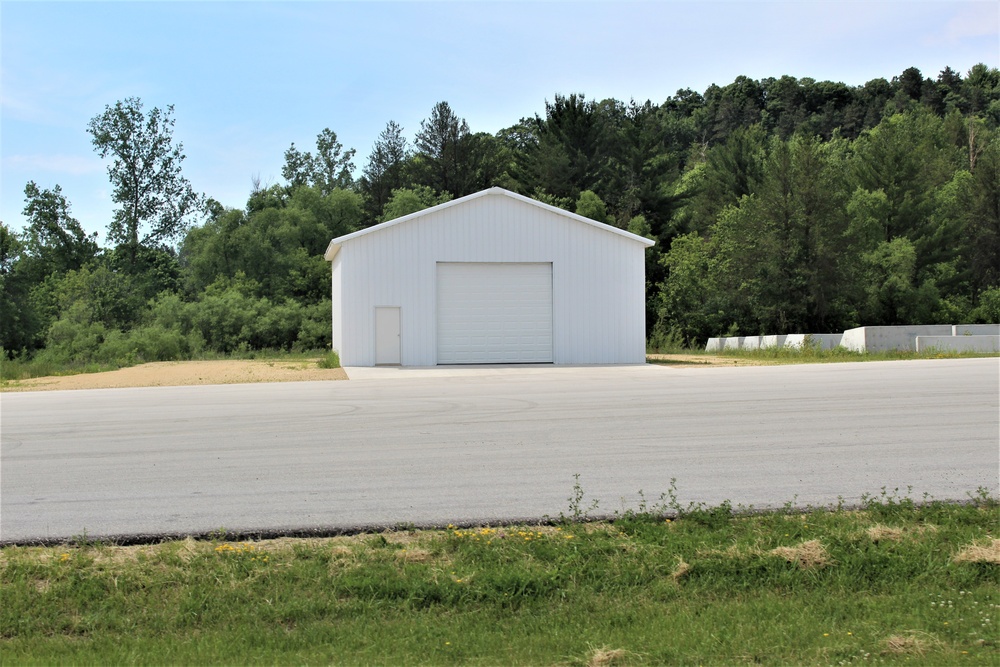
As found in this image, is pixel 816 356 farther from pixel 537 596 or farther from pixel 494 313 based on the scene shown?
pixel 537 596

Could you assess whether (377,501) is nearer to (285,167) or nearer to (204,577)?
(204,577)

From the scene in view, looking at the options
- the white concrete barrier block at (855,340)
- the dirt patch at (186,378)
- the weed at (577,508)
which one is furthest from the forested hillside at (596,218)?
the weed at (577,508)

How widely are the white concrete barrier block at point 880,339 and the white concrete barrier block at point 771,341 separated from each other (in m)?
2.32

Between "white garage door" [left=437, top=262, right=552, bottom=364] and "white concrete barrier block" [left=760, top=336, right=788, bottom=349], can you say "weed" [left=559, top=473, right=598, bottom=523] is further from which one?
"white concrete barrier block" [left=760, top=336, right=788, bottom=349]

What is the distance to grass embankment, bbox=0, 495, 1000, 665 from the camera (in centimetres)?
491

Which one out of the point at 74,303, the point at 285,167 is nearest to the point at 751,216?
the point at 74,303

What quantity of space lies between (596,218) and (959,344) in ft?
59.2

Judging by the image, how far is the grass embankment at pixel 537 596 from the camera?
16.1 ft

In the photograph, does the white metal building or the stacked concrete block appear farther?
the stacked concrete block

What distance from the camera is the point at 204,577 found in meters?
5.83

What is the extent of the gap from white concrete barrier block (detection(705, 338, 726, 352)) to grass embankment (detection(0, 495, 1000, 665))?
30995 millimetres

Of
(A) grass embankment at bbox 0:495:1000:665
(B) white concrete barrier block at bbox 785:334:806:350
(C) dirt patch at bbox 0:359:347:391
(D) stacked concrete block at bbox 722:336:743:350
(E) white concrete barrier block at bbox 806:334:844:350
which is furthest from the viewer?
(D) stacked concrete block at bbox 722:336:743:350

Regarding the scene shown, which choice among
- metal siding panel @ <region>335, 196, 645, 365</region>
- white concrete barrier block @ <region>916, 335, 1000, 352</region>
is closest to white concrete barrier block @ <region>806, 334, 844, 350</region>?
white concrete barrier block @ <region>916, 335, 1000, 352</region>

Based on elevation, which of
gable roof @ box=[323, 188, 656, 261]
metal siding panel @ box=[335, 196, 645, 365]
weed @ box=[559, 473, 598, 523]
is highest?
gable roof @ box=[323, 188, 656, 261]
